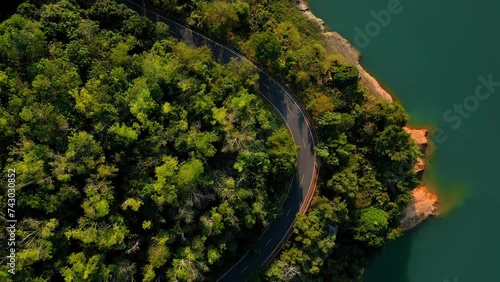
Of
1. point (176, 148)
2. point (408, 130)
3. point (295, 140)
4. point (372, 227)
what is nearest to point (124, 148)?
point (176, 148)

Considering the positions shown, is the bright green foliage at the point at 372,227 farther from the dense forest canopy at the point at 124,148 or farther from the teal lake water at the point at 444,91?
the dense forest canopy at the point at 124,148

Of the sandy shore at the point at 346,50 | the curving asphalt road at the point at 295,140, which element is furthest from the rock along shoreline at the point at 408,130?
the curving asphalt road at the point at 295,140

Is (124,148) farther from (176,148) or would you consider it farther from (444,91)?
(444,91)

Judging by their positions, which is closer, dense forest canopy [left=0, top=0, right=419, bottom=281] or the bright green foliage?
dense forest canopy [left=0, top=0, right=419, bottom=281]

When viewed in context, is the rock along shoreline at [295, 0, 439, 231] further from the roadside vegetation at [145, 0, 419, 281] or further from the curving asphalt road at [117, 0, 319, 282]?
the curving asphalt road at [117, 0, 319, 282]

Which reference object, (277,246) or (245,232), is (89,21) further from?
(277,246)

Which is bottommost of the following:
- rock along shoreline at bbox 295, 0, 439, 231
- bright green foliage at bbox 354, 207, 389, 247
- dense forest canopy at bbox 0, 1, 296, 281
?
dense forest canopy at bbox 0, 1, 296, 281

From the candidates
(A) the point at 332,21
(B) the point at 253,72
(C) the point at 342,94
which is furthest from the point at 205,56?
(A) the point at 332,21

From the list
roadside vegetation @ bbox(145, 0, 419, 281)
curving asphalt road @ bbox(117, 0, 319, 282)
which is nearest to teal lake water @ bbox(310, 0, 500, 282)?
roadside vegetation @ bbox(145, 0, 419, 281)
